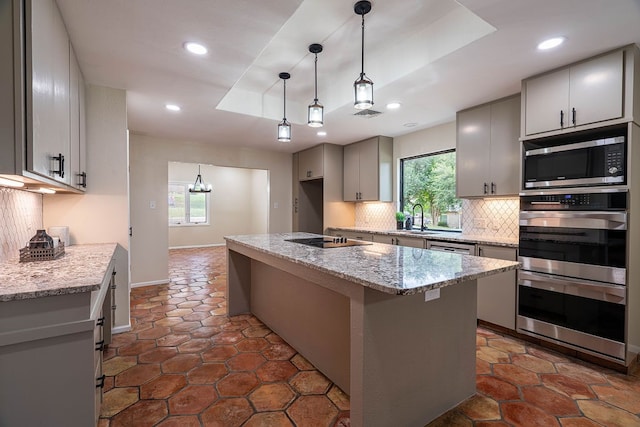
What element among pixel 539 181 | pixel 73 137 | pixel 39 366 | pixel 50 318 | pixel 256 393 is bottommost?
pixel 256 393

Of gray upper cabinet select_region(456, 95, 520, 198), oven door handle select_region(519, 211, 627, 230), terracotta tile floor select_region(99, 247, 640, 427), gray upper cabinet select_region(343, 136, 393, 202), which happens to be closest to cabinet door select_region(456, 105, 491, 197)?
gray upper cabinet select_region(456, 95, 520, 198)

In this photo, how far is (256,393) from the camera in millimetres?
2008

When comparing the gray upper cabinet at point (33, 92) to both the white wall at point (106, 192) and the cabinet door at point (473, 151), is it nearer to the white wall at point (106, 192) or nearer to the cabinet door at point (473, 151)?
the white wall at point (106, 192)

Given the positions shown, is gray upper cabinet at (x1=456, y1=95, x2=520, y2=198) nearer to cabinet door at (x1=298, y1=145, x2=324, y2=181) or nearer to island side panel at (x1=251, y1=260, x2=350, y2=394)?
island side panel at (x1=251, y1=260, x2=350, y2=394)

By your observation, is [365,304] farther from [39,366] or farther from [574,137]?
[574,137]

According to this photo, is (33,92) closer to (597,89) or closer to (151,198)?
(597,89)

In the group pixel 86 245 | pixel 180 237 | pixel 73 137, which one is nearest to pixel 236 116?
pixel 73 137

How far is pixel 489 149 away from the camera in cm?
332

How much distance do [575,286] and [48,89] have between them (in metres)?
3.77

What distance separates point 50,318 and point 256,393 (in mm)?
1264

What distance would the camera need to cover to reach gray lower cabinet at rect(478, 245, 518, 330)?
2881 millimetres

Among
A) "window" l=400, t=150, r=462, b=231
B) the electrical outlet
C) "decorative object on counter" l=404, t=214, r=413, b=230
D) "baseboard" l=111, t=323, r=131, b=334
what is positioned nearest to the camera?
"baseboard" l=111, t=323, r=131, b=334

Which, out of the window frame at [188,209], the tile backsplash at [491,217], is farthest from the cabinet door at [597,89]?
the window frame at [188,209]

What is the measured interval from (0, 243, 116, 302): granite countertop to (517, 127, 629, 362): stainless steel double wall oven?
319cm
